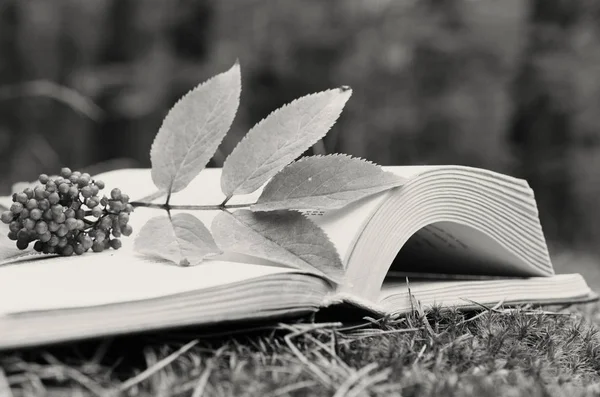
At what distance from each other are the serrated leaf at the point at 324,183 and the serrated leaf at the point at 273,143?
0.08 feet

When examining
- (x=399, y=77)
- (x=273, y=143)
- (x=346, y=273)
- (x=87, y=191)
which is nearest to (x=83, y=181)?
(x=87, y=191)

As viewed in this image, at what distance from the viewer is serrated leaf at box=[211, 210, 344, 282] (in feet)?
2.50

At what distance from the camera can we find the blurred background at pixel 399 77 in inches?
141

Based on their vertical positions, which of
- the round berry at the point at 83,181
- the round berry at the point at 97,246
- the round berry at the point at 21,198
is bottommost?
the round berry at the point at 97,246

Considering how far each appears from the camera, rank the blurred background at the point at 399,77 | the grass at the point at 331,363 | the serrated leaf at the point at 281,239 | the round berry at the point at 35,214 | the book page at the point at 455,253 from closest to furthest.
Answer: the grass at the point at 331,363 < the serrated leaf at the point at 281,239 < the round berry at the point at 35,214 < the book page at the point at 455,253 < the blurred background at the point at 399,77

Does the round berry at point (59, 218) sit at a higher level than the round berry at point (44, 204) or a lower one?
lower

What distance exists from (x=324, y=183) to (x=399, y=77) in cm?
334

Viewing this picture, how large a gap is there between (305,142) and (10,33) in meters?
4.70

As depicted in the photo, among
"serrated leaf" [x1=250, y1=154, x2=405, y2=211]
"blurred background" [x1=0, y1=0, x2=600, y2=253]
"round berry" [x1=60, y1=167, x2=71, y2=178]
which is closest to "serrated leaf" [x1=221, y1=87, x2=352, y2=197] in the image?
"serrated leaf" [x1=250, y1=154, x2=405, y2=211]

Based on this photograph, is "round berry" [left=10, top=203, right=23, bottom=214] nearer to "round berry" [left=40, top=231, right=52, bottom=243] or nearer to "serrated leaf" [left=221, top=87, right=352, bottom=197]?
"round berry" [left=40, top=231, right=52, bottom=243]

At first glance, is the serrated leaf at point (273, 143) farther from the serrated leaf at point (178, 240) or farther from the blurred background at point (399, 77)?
the blurred background at point (399, 77)

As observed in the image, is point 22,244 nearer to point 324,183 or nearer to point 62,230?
point 62,230

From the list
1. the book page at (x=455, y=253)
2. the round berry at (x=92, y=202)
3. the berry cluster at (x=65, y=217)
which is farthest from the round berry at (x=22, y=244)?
the book page at (x=455, y=253)

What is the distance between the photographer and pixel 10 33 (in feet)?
16.1
